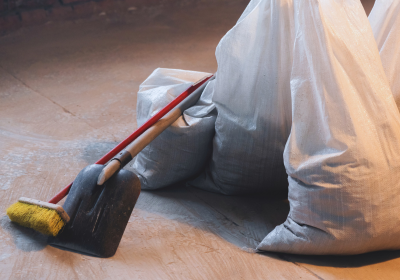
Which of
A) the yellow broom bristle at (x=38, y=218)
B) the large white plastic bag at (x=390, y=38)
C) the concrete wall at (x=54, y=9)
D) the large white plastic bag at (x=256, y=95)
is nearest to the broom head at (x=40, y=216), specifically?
the yellow broom bristle at (x=38, y=218)

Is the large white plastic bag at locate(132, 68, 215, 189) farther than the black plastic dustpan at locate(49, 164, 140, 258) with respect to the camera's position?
Yes

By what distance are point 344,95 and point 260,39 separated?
329 millimetres

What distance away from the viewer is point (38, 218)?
1.05 m

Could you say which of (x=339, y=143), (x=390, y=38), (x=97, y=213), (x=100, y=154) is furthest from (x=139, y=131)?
(x=390, y=38)

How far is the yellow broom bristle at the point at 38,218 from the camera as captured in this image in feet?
3.41

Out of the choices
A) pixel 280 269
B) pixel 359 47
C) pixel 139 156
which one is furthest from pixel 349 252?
pixel 139 156

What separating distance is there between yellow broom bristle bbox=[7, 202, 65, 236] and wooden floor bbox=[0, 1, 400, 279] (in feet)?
0.16

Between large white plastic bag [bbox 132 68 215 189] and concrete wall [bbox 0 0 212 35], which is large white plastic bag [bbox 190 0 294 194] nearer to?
large white plastic bag [bbox 132 68 215 189]

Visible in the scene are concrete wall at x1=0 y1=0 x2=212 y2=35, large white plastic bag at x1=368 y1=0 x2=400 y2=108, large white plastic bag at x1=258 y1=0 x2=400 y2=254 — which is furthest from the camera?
concrete wall at x1=0 y1=0 x2=212 y2=35

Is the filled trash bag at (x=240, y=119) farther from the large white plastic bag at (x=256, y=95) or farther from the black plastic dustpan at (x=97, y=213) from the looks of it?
the black plastic dustpan at (x=97, y=213)

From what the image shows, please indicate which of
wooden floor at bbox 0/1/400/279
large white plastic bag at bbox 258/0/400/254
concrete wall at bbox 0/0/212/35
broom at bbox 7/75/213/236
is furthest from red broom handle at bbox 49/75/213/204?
concrete wall at bbox 0/0/212/35

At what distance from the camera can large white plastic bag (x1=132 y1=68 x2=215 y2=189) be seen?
1.36m

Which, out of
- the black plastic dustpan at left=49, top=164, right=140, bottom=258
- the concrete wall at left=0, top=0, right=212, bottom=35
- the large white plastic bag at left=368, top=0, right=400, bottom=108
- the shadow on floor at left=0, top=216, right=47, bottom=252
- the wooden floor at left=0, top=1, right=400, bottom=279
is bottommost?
the wooden floor at left=0, top=1, right=400, bottom=279

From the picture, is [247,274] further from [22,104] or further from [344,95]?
[22,104]
